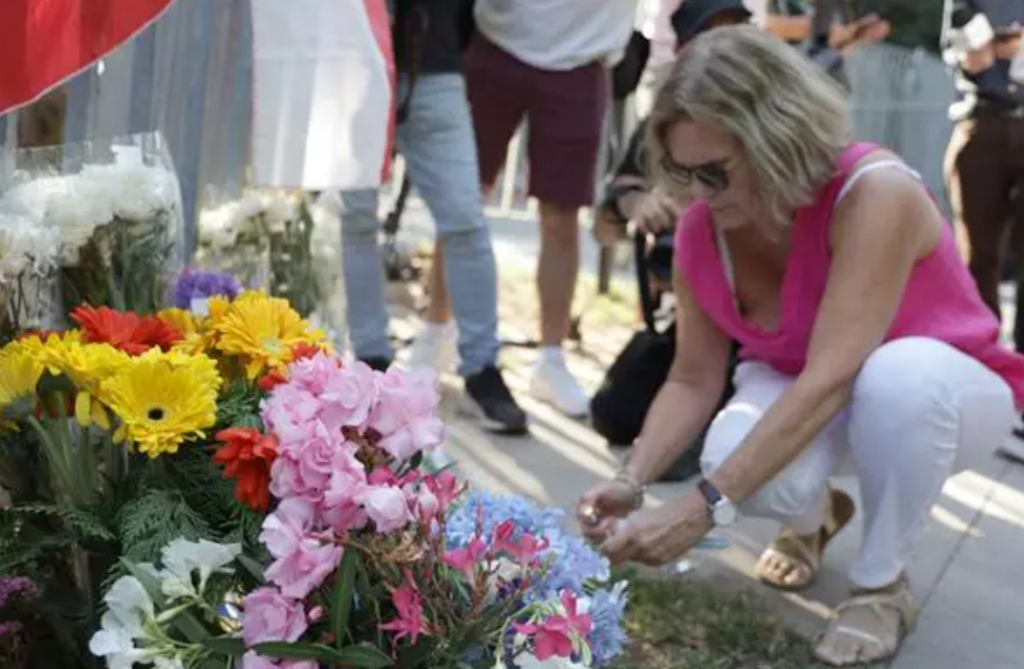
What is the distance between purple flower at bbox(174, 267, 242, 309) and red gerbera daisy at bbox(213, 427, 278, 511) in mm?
730

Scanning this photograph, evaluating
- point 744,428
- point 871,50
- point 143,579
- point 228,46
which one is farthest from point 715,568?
point 871,50

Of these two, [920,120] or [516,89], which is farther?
[920,120]

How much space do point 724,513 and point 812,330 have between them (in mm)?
413

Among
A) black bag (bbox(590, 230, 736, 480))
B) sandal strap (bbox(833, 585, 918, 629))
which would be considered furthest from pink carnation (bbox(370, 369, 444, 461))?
black bag (bbox(590, 230, 736, 480))

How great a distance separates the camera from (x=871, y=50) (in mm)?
13250

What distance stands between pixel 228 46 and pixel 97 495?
164 cm

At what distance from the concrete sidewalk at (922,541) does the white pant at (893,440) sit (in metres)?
0.15

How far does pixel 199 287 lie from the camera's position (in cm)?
249

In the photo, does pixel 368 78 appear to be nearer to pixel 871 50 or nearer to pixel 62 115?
pixel 62 115

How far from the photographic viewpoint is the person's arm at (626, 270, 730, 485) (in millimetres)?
2947

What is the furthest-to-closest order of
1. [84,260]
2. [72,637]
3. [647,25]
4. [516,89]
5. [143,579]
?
1. [647,25]
2. [516,89]
3. [84,260]
4. [72,637]
5. [143,579]

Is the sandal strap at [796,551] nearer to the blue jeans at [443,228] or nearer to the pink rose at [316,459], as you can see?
the blue jeans at [443,228]

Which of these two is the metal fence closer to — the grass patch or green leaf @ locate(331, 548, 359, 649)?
green leaf @ locate(331, 548, 359, 649)

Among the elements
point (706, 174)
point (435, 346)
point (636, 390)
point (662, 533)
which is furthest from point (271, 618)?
point (435, 346)
